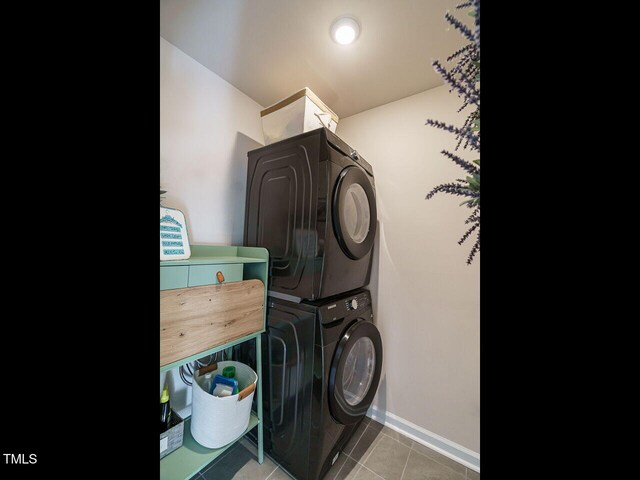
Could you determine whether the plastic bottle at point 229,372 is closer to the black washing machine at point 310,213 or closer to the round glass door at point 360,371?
the black washing machine at point 310,213

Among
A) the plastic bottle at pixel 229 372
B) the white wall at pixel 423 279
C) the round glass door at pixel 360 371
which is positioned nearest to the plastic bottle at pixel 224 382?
the plastic bottle at pixel 229 372

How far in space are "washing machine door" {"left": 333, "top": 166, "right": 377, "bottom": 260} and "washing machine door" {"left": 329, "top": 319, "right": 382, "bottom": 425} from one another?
18.5 inches

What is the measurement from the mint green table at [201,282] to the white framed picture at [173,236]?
7cm

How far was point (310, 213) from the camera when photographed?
3.99 ft

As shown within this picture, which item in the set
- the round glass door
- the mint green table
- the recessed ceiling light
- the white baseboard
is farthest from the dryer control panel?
the recessed ceiling light

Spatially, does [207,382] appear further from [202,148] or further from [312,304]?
[202,148]

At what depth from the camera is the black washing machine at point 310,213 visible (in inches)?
47.1

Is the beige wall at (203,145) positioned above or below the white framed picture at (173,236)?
above
